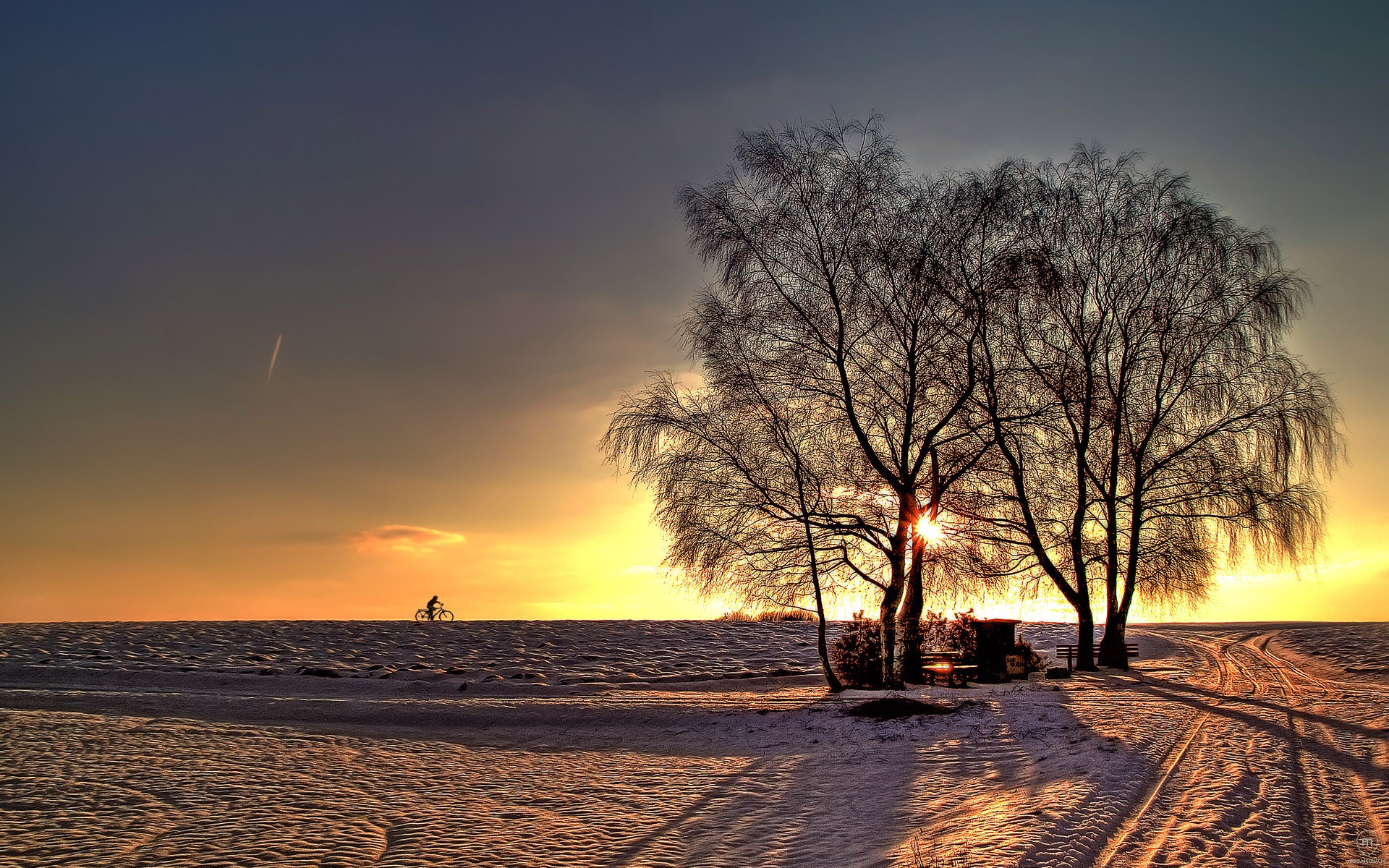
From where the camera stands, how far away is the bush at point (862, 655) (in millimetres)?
19422

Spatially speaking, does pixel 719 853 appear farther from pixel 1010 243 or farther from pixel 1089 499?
pixel 1089 499

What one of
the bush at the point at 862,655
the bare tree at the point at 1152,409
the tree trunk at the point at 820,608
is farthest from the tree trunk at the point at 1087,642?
the tree trunk at the point at 820,608

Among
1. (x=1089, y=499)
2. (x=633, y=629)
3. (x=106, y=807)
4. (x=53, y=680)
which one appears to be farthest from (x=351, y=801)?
(x=633, y=629)

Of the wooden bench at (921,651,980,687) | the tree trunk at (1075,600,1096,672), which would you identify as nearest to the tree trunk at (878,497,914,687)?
the wooden bench at (921,651,980,687)

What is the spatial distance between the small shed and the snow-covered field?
2411mm

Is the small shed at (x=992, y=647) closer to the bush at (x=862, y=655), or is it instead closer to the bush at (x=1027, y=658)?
the bush at (x=1027, y=658)

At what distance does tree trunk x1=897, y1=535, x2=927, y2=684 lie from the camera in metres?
19.6

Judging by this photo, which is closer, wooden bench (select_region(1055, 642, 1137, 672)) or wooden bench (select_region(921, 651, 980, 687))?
wooden bench (select_region(921, 651, 980, 687))

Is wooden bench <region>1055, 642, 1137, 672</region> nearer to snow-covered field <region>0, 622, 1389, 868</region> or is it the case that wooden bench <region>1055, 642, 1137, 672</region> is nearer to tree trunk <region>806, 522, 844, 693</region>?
snow-covered field <region>0, 622, 1389, 868</region>

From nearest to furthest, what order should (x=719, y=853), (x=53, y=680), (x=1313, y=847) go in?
(x=1313, y=847) → (x=719, y=853) → (x=53, y=680)

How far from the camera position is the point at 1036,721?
14.0 m

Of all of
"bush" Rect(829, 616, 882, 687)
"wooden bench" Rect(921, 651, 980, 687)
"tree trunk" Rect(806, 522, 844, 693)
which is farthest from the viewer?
"wooden bench" Rect(921, 651, 980, 687)

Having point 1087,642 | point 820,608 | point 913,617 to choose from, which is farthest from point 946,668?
point 1087,642

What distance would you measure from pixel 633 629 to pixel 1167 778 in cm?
2813
